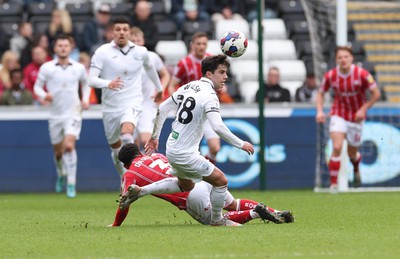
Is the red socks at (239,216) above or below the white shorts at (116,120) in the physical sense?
below

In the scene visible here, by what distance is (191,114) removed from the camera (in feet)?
37.3

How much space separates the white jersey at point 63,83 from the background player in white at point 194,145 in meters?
7.30

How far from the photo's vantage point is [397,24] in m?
22.3

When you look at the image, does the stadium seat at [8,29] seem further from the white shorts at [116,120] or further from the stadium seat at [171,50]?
the white shorts at [116,120]

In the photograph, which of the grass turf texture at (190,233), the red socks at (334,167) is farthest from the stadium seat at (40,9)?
the grass turf texture at (190,233)

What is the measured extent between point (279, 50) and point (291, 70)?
0.71m

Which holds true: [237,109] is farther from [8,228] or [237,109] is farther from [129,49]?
[8,228]

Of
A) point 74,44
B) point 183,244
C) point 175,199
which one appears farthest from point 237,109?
point 183,244

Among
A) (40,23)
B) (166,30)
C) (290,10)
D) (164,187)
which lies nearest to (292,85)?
(290,10)

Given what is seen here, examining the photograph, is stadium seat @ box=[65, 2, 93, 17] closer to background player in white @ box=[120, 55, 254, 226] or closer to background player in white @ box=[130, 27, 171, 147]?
background player in white @ box=[130, 27, 171, 147]

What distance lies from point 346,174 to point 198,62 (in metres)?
3.57

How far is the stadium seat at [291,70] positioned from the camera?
75.9ft

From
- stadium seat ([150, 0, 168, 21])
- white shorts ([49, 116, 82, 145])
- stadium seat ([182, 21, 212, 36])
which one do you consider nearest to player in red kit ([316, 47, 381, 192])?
white shorts ([49, 116, 82, 145])

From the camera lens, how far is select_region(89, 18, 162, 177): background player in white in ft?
51.9
